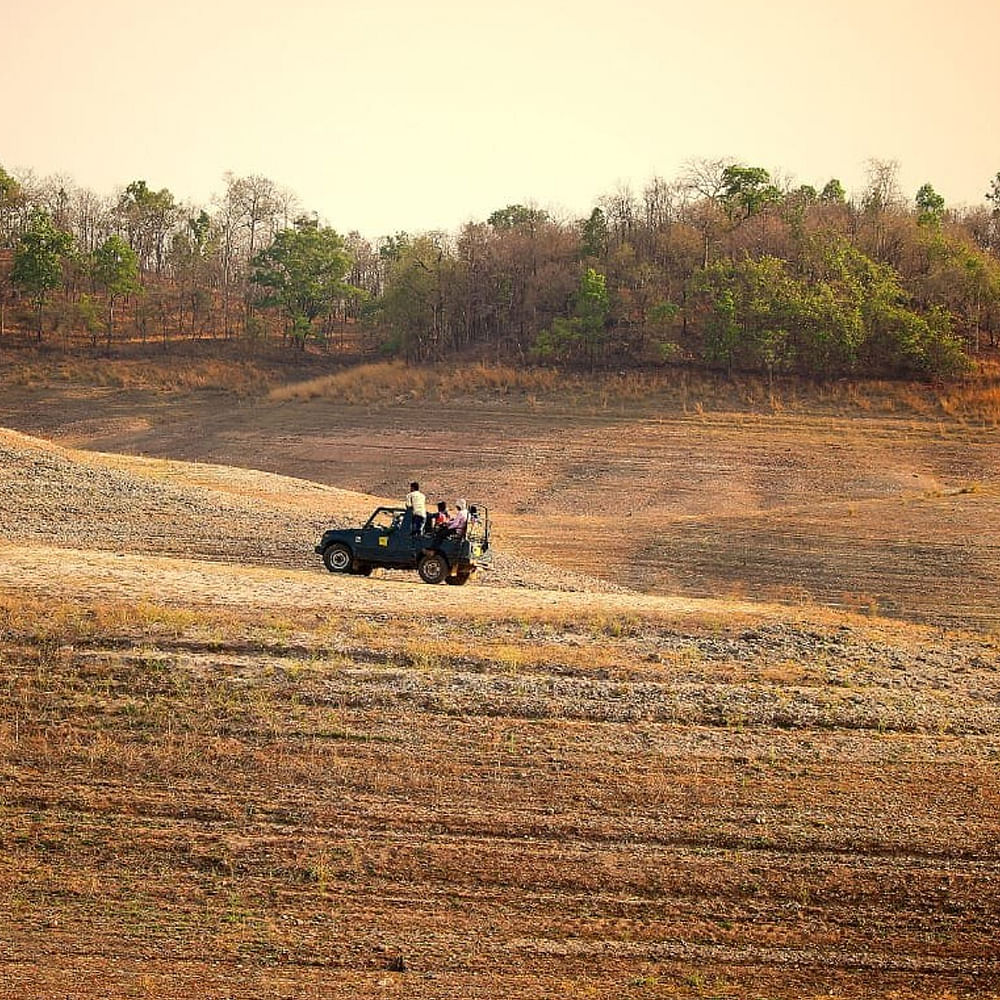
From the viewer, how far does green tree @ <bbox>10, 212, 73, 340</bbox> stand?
7500cm

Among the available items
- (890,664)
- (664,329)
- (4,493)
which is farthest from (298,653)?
(664,329)

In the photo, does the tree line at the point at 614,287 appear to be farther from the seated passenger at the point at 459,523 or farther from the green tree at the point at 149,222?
the seated passenger at the point at 459,523

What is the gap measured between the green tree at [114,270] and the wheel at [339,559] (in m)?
56.0

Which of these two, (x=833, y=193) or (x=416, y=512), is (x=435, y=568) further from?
(x=833, y=193)

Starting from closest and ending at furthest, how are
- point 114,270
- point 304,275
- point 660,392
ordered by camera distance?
point 660,392 < point 114,270 < point 304,275

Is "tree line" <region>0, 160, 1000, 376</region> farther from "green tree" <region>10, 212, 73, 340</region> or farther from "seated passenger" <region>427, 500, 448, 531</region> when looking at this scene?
"seated passenger" <region>427, 500, 448, 531</region>

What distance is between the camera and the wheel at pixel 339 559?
23875mm

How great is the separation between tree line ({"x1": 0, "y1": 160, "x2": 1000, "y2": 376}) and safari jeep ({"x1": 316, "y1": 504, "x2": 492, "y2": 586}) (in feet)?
127

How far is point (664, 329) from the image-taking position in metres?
63.8

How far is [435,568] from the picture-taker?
23.3m

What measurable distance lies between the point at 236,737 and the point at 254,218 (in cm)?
9355

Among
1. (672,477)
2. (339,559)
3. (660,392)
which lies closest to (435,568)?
(339,559)

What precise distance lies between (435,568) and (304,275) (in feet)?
194

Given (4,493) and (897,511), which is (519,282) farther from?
(4,493)
